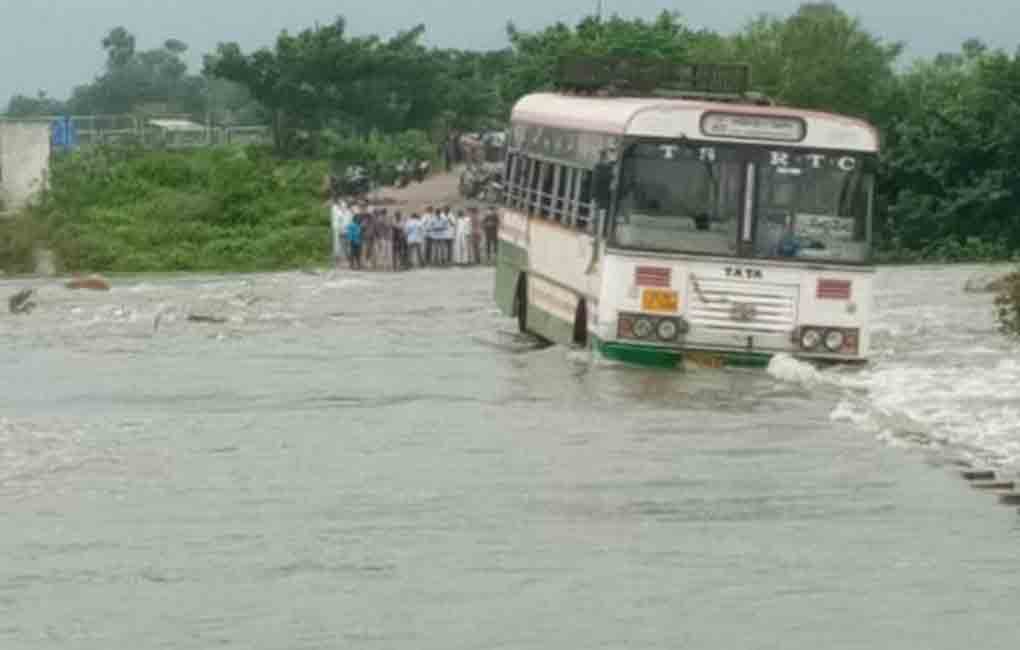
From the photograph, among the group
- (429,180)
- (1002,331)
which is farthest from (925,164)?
(1002,331)

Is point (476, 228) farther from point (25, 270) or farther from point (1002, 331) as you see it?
point (1002, 331)

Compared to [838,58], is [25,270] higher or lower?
lower

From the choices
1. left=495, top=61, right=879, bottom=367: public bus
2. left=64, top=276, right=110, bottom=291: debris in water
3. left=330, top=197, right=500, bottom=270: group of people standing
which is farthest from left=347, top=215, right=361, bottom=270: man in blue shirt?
left=495, top=61, right=879, bottom=367: public bus

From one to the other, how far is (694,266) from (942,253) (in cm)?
3074

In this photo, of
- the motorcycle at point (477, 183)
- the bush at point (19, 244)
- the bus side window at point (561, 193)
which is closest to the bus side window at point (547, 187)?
the bus side window at point (561, 193)

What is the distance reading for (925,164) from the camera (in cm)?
5422

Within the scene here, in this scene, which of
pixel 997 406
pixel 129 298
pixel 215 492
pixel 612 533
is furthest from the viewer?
pixel 129 298

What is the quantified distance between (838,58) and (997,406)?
1708 inches

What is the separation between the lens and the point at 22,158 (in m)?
61.7

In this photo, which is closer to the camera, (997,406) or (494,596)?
(494,596)

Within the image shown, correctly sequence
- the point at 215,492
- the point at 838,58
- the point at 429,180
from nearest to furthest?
the point at 215,492, the point at 838,58, the point at 429,180

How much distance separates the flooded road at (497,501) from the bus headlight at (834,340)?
0.89ft

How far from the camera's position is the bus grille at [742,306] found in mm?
23359

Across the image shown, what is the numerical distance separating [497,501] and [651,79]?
12671 millimetres
